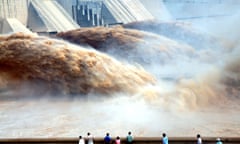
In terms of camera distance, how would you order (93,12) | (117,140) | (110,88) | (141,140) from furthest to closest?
(93,12) < (110,88) < (141,140) < (117,140)

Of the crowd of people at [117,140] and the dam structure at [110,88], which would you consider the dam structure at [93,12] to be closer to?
the dam structure at [110,88]

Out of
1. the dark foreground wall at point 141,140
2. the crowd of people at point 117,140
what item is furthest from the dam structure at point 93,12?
the crowd of people at point 117,140

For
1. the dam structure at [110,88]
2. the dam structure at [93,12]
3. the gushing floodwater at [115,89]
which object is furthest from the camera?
the dam structure at [93,12]

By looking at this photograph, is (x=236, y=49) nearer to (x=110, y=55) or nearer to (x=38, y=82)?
(x=110, y=55)

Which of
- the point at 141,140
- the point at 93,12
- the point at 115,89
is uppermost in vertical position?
the point at 93,12

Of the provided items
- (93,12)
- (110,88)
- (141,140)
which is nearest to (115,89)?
(110,88)

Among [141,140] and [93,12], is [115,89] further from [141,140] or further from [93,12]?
[93,12]

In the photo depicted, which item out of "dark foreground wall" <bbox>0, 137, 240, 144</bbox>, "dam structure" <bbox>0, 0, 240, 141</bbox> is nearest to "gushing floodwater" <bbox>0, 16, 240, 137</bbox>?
"dam structure" <bbox>0, 0, 240, 141</bbox>

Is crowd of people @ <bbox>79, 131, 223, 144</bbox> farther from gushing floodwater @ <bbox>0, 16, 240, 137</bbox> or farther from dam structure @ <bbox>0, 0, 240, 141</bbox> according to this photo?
gushing floodwater @ <bbox>0, 16, 240, 137</bbox>
